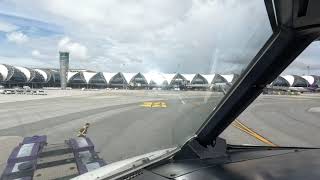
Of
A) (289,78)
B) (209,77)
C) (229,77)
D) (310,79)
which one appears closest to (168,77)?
(209,77)

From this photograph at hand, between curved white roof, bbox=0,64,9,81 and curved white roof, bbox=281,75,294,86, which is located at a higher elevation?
curved white roof, bbox=0,64,9,81

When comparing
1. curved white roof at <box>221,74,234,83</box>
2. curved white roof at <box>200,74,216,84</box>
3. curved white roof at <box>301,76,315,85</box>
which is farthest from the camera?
curved white roof at <box>200,74,216,84</box>

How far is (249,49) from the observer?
2.54 metres

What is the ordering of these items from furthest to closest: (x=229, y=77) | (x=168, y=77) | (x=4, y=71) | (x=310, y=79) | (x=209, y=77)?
(x=4, y=71) → (x=168, y=77) → (x=209, y=77) → (x=310, y=79) → (x=229, y=77)

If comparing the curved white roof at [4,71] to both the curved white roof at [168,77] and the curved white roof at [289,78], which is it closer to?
the curved white roof at [168,77]

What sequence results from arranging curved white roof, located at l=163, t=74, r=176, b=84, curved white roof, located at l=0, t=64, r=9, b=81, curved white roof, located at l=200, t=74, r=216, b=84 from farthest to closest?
1. curved white roof, located at l=0, t=64, r=9, b=81
2. curved white roof, located at l=163, t=74, r=176, b=84
3. curved white roof, located at l=200, t=74, r=216, b=84

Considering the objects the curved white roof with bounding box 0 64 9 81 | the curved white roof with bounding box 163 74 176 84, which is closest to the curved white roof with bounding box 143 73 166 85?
the curved white roof with bounding box 163 74 176 84

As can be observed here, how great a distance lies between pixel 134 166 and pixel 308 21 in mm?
1416

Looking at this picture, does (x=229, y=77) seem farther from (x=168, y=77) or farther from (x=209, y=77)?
(x=168, y=77)

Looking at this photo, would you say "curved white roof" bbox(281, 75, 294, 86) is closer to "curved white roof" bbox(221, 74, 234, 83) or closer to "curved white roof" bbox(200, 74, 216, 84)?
"curved white roof" bbox(221, 74, 234, 83)

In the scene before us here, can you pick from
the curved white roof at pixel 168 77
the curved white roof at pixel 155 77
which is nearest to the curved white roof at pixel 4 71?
the curved white roof at pixel 155 77

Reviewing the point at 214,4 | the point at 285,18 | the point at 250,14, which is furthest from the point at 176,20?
the point at 285,18

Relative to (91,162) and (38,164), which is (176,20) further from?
(38,164)

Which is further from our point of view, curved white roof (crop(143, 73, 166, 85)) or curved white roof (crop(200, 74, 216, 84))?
curved white roof (crop(143, 73, 166, 85))
